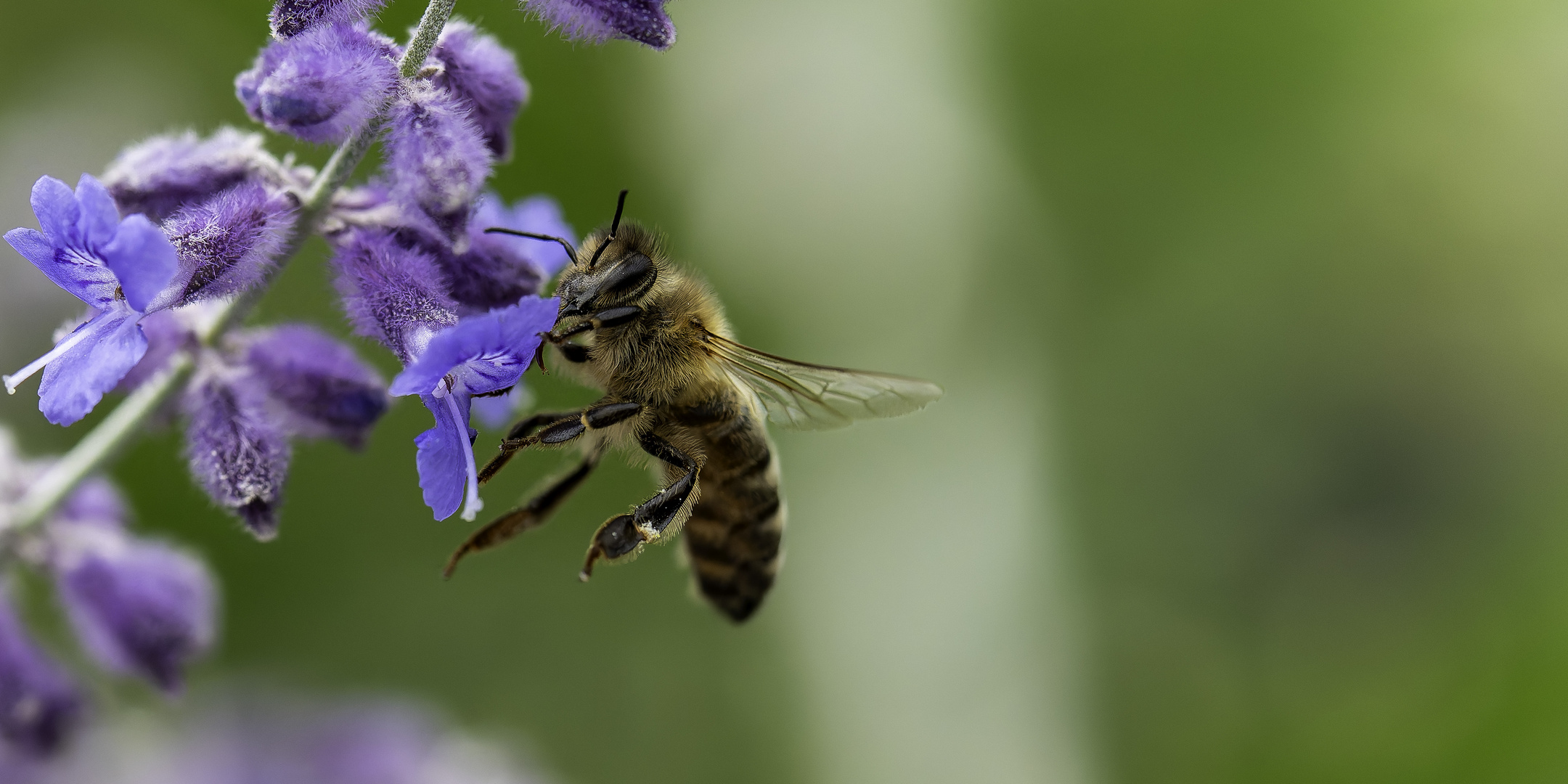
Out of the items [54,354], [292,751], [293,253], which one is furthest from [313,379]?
[292,751]

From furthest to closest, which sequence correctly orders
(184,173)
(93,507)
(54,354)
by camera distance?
(93,507)
(184,173)
(54,354)

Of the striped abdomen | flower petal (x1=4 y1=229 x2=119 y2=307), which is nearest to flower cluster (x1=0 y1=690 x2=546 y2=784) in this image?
the striped abdomen

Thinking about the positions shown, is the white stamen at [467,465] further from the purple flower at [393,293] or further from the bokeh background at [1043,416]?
the bokeh background at [1043,416]

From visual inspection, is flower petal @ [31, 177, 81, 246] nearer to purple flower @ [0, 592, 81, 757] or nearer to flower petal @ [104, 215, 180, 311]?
flower petal @ [104, 215, 180, 311]

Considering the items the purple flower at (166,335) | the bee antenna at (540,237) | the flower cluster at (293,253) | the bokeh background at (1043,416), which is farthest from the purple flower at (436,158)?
the bokeh background at (1043,416)

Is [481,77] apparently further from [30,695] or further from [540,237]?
[30,695]

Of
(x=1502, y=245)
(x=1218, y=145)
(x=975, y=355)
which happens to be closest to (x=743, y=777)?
(x=975, y=355)
